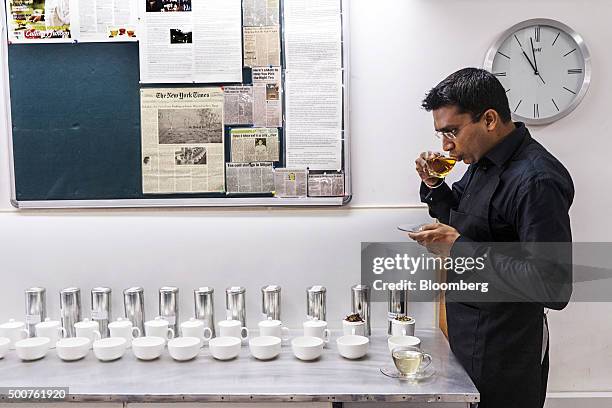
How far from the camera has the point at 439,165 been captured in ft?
7.12

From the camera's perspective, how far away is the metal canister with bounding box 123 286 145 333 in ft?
7.94

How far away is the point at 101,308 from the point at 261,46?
121cm

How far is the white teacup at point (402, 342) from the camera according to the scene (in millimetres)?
2117

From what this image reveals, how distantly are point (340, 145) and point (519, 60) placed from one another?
2.53 ft

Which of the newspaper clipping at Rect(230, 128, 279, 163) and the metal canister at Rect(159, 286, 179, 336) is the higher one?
the newspaper clipping at Rect(230, 128, 279, 163)

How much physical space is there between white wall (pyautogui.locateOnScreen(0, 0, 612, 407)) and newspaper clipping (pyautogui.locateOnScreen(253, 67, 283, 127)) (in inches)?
11.9

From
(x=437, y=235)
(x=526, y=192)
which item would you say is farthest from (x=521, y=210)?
(x=437, y=235)

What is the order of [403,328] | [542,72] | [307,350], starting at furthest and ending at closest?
[542,72], [403,328], [307,350]

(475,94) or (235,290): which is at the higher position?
(475,94)

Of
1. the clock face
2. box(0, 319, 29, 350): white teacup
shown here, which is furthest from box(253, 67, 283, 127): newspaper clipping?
box(0, 319, 29, 350): white teacup

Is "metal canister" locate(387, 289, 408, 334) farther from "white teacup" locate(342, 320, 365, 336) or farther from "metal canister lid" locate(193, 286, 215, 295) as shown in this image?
"metal canister lid" locate(193, 286, 215, 295)

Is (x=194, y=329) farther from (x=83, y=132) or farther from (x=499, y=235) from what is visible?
(x=499, y=235)

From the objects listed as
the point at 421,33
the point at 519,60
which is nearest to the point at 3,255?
the point at 421,33

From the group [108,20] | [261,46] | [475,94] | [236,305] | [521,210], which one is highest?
[108,20]
